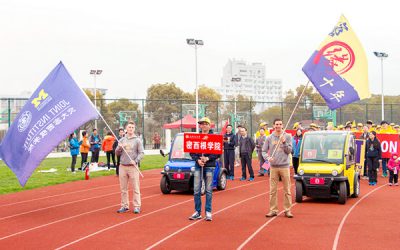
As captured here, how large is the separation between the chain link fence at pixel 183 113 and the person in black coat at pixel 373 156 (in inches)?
910

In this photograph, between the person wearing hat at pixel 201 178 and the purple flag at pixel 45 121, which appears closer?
the person wearing hat at pixel 201 178

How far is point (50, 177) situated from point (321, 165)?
12188mm

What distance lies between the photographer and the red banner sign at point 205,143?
454 inches

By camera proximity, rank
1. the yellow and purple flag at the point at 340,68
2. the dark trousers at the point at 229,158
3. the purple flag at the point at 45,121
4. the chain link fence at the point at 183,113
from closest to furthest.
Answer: the purple flag at the point at 45,121 < the yellow and purple flag at the point at 340,68 < the dark trousers at the point at 229,158 < the chain link fence at the point at 183,113

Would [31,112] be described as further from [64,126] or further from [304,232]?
[304,232]

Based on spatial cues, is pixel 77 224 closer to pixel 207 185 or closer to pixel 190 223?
pixel 190 223

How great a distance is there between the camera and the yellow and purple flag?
47.3 ft

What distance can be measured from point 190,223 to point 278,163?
91.5 inches

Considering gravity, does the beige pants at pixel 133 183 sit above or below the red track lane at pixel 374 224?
above

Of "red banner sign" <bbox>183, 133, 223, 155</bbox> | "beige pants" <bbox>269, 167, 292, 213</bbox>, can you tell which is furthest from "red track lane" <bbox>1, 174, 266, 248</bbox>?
"beige pants" <bbox>269, 167, 292, 213</bbox>

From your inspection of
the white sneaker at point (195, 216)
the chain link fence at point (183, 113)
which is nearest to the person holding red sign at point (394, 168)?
the white sneaker at point (195, 216)

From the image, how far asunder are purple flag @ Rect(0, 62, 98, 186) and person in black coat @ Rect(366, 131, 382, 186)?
10834mm

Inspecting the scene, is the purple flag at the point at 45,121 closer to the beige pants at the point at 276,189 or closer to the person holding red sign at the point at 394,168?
the beige pants at the point at 276,189

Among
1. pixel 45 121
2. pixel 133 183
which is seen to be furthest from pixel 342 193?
pixel 45 121
